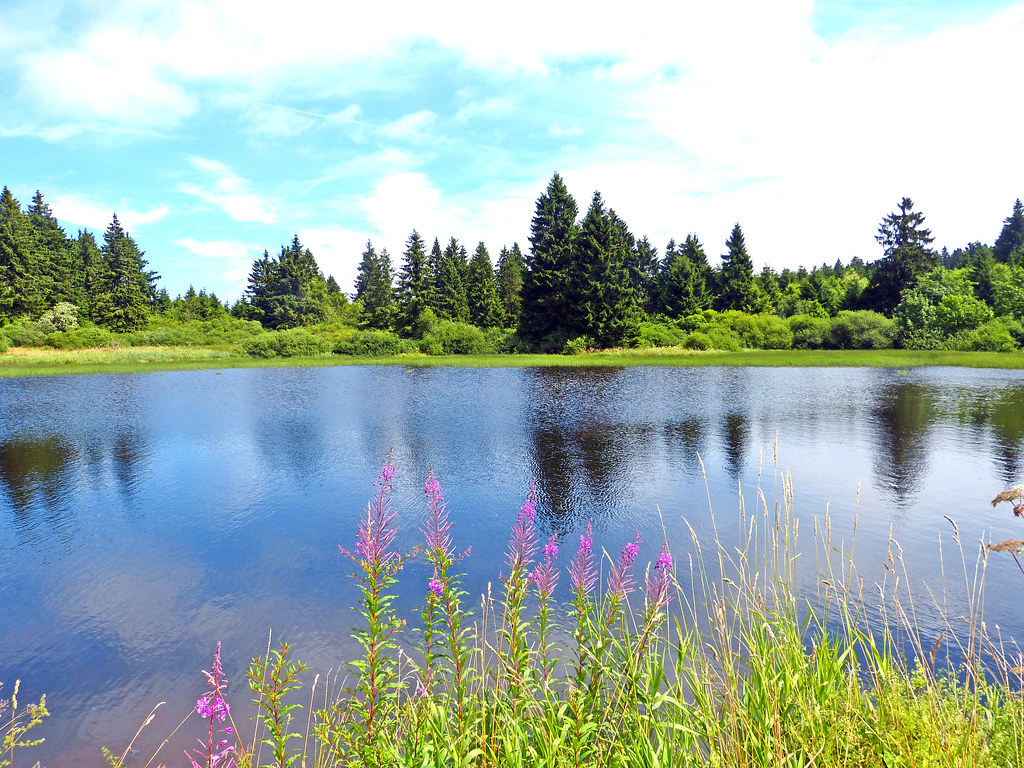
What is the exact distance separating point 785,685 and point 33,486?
12.9 m

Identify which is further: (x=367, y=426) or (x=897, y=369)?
(x=897, y=369)

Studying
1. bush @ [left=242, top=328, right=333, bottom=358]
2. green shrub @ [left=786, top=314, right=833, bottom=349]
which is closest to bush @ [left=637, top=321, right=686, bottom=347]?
green shrub @ [left=786, top=314, right=833, bottom=349]

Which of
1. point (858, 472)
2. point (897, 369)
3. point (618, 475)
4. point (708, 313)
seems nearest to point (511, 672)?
point (618, 475)

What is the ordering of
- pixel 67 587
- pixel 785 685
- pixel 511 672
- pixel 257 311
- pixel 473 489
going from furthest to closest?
pixel 257 311 < pixel 473 489 < pixel 67 587 < pixel 785 685 < pixel 511 672

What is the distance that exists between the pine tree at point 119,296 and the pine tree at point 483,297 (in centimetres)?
3716

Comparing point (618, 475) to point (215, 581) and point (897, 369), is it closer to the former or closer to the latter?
point (215, 581)

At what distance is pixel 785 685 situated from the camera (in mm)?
3014

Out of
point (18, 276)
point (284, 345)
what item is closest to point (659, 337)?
point (284, 345)

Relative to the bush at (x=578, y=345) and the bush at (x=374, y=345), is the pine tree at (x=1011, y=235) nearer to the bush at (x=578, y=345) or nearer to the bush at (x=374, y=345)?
the bush at (x=578, y=345)

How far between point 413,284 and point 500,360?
18637 millimetres

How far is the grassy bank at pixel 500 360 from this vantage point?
1400 inches

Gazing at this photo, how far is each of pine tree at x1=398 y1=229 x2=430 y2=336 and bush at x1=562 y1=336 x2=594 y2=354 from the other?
15.9 metres

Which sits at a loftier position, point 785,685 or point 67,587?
point 785,685

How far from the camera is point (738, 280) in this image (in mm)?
60844
